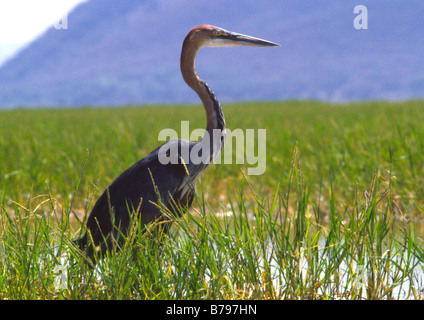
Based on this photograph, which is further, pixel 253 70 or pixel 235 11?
pixel 235 11

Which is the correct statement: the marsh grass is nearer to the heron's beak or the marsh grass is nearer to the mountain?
the heron's beak

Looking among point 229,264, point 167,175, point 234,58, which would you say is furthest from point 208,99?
point 234,58

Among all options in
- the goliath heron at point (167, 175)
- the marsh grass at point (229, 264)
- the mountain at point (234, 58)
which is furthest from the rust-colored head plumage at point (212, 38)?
the mountain at point (234, 58)

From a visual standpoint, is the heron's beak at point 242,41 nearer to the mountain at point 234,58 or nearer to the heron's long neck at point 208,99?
the heron's long neck at point 208,99

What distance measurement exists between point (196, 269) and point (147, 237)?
40cm

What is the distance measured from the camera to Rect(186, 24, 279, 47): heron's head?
3.84m

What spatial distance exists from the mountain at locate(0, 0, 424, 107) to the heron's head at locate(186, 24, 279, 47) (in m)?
136

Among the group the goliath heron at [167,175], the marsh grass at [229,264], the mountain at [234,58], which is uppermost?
the mountain at [234,58]

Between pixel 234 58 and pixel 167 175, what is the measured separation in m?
175

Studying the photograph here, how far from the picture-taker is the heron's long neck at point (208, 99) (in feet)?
12.4

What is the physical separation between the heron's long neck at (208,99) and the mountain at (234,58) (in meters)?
136

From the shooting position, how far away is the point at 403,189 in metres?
5.89
